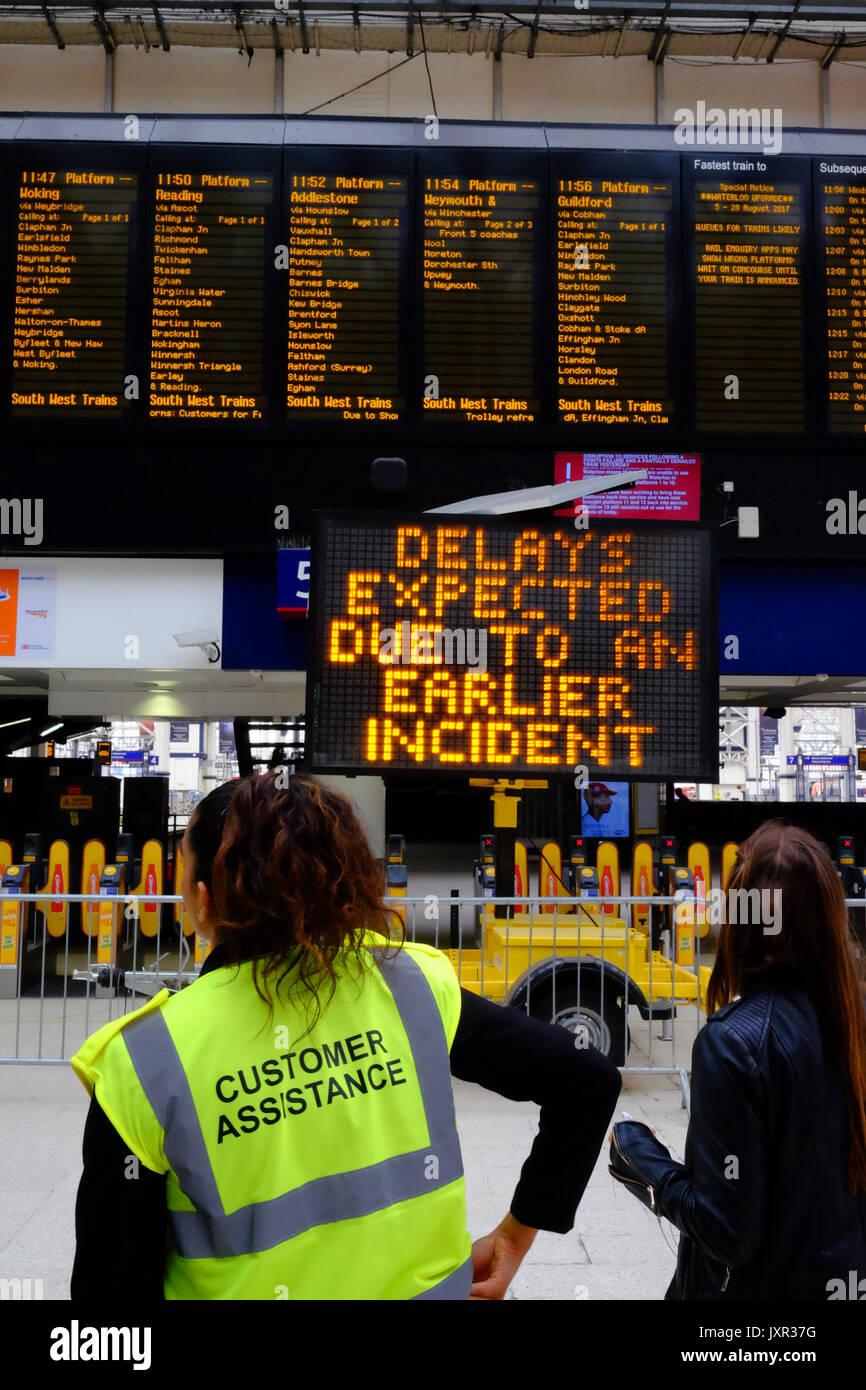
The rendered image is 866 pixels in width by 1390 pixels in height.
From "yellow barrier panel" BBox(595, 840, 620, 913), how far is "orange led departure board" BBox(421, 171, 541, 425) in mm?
4007

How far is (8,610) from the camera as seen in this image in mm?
6637

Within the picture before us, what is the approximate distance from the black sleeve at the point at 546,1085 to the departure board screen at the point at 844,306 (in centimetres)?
629

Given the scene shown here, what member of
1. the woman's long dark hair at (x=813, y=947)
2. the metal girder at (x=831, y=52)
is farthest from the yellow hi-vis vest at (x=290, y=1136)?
the metal girder at (x=831, y=52)

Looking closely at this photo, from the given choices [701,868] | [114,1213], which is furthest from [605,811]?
[114,1213]

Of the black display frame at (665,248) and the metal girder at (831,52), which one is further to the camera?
the metal girder at (831,52)

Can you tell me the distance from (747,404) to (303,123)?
3.88 m

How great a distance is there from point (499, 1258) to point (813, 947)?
2.40ft

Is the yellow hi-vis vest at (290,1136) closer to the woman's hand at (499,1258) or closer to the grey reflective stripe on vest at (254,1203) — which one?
the grey reflective stripe on vest at (254,1203)

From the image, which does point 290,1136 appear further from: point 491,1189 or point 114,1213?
point 491,1189

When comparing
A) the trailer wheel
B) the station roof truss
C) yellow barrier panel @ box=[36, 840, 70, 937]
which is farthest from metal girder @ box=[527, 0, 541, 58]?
yellow barrier panel @ box=[36, 840, 70, 937]

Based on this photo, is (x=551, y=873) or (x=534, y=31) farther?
(x=551, y=873)

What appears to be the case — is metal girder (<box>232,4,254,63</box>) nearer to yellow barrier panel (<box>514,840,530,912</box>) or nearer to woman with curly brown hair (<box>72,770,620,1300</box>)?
yellow barrier panel (<box>514,840,530,912</box>)

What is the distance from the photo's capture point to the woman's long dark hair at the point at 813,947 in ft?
4.90

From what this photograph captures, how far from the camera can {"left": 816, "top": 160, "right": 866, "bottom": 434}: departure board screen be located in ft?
21.1
